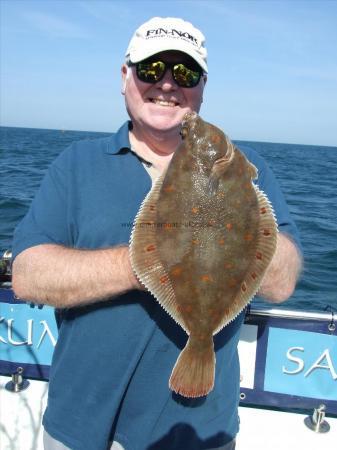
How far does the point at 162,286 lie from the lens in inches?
81.6

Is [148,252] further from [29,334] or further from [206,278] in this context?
[29,334]

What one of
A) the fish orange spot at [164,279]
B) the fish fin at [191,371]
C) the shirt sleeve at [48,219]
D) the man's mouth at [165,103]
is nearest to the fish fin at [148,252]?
the fish orange spot at [164,279]

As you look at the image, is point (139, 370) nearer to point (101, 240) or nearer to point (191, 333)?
point (191, 333)

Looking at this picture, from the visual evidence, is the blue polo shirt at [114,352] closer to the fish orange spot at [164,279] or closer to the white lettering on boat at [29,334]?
the fish orange spot at [164,279]

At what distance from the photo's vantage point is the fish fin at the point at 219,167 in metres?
2.05

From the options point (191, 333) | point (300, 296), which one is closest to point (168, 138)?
point (191, 333)

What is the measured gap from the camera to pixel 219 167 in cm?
207

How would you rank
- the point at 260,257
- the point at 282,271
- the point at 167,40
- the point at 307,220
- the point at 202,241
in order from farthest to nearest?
the point at 307,220
the point at 167,40
the point at 282,271
the point at 260,257
the point at 202,241

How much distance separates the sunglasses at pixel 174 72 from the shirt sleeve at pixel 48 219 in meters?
0.70

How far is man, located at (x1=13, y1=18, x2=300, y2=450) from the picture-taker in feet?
7.73

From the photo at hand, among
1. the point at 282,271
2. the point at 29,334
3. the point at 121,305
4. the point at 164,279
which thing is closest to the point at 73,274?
the point at 121,305

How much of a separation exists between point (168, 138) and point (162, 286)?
0.90 m

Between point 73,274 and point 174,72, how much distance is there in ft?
3.91

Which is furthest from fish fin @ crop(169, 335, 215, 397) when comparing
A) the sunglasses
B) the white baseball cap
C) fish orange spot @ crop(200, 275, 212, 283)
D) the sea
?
the sea
